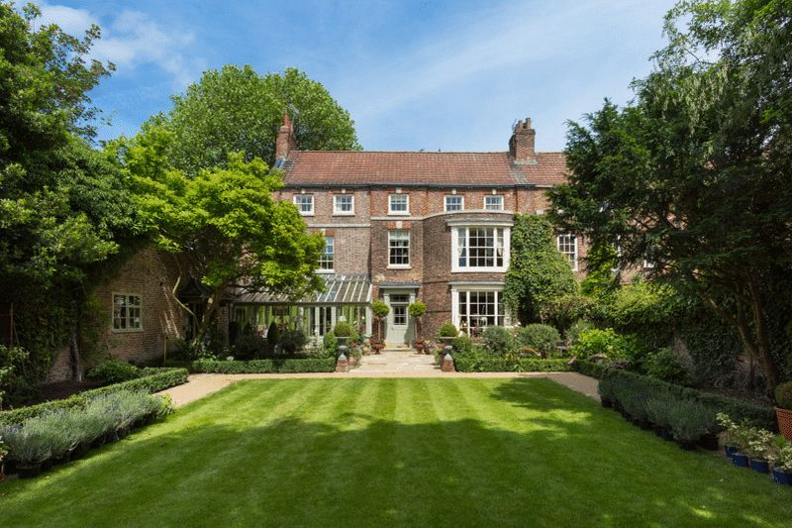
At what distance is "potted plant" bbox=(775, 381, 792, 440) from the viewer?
6873mm

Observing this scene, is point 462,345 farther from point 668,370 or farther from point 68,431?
Answer: point 68,431

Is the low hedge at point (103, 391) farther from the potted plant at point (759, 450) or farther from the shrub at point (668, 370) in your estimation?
the shrub at point (668, 370)

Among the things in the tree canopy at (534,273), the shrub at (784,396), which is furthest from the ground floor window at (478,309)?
the shrub at (784,396)

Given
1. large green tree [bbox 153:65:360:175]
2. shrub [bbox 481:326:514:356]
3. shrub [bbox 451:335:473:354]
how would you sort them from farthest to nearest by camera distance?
large green tree [bbox 153:65:360:175] < shrub [bbox 451:335:473:354] < shrub [bbox 481:326:514:356]

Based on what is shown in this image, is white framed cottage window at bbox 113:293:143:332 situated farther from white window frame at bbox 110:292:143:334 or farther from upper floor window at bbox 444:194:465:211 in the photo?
upper floor window at bbox 444:194:465:211

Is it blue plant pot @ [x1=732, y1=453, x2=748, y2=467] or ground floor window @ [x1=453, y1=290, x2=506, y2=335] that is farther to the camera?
ground floor window @ [x1=453, y1=290, x2=506, y2=335]

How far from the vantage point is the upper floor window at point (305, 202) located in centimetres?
2664

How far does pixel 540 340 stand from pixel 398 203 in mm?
12062

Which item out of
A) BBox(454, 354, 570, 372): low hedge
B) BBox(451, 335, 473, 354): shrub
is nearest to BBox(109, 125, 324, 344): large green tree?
BBox(451, 335, 473, 354): shrub

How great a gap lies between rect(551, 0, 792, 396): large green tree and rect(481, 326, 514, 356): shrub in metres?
7.78

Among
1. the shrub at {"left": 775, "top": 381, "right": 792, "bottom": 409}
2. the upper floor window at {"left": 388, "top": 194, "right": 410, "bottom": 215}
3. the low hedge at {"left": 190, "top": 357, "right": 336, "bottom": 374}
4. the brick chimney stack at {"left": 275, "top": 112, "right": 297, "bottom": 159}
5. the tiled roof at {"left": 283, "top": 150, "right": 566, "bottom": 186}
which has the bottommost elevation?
the low hedge at {"left": 190, "top": 357, "right": 336, "bottom": 374}

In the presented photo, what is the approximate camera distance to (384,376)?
49.5ft

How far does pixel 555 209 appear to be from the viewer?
10.7 meters

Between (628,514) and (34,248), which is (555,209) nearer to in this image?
(628,514)
